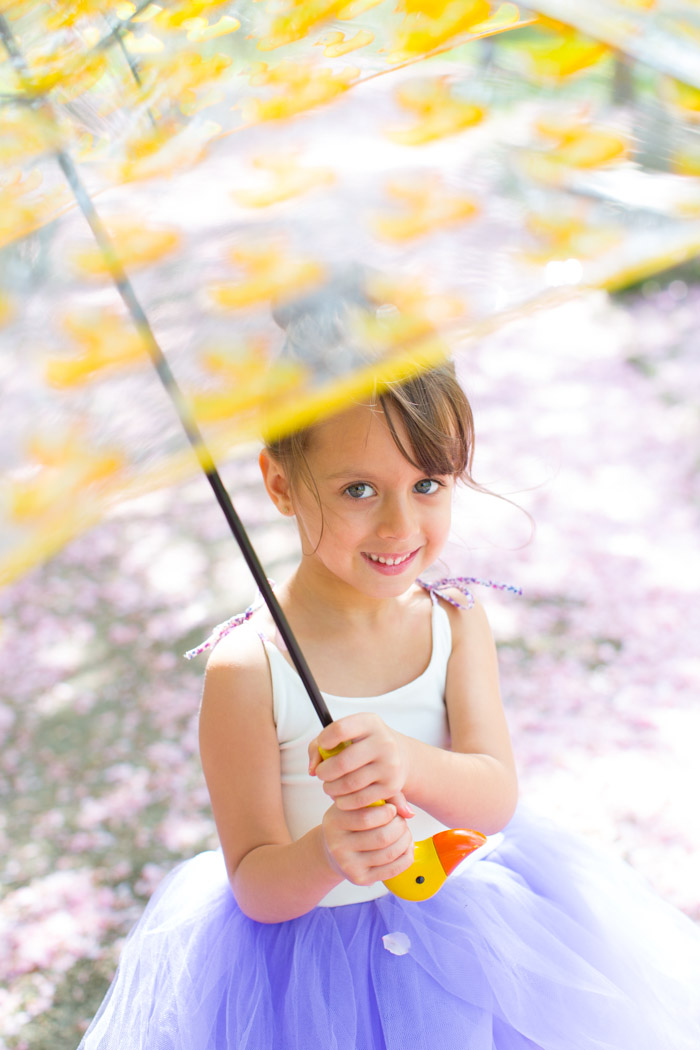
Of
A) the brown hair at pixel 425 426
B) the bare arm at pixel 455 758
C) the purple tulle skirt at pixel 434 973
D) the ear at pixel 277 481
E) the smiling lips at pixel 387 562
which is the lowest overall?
the purple tulle skirt at pixel 434 973

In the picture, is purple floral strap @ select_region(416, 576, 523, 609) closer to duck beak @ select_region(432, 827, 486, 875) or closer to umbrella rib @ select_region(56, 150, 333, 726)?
duck beak @ select_region(432, 827, 486, 875)

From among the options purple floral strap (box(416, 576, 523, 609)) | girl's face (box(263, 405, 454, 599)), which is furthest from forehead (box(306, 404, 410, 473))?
purple floral strap (box(416, 576, 523, 609))

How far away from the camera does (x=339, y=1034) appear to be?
1.12 m

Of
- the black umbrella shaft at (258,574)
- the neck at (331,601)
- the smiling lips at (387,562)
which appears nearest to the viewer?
the black umbrella shaft at (258,574)

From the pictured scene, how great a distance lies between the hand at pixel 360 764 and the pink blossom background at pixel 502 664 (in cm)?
55

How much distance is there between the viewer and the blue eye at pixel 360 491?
3.62 ft

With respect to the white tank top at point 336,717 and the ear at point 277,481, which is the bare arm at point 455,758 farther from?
the ear at point 277,481

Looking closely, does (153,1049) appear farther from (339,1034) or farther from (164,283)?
(164,283)

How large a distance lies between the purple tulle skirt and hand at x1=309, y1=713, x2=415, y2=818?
1.13ft

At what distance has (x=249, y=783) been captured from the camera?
1.20 metres

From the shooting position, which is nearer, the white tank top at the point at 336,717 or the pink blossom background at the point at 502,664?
the white tank top at the point at 336,717

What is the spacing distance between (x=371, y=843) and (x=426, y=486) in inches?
16.1

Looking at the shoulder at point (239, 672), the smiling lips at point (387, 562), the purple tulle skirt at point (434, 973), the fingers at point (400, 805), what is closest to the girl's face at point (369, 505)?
the smiling lips at point (387, 562)

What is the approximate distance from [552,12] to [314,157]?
0.66 feet
